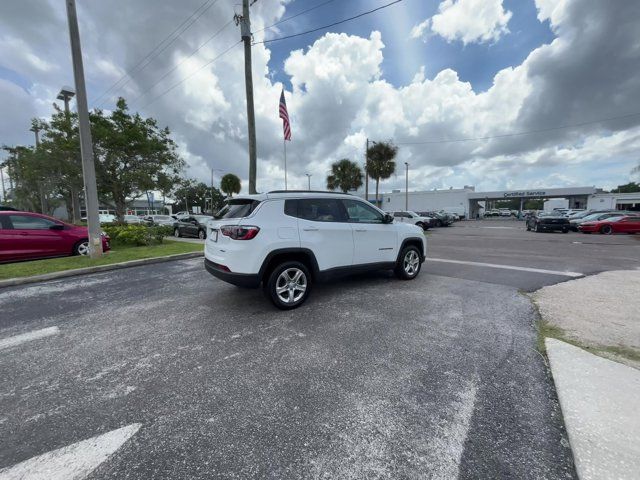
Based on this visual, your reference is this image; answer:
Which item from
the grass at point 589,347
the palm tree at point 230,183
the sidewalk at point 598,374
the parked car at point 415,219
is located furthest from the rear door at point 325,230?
the palm tree at point 230,183

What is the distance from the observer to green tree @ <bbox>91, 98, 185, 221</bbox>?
14.7 metres

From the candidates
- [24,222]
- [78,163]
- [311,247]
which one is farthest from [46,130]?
[311,247]

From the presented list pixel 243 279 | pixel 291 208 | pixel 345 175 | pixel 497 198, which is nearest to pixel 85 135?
pixel 291 208

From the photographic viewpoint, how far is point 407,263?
6.18m

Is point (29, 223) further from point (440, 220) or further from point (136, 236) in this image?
point (440, 220)

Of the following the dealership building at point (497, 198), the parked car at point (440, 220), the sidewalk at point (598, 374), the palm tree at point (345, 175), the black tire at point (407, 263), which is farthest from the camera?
the dealership building at point (497, 198)

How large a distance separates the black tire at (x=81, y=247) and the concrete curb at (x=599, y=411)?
11.6 metres

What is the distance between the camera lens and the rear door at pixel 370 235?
511 cm

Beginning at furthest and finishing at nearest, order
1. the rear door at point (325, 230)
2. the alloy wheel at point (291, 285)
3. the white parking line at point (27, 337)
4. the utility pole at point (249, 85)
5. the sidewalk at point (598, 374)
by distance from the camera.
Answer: the utility pole at point (249, 85) < the rear door at point (325, 230) < the alloy wheel at point (291, 285) < the white parking line at point (27, 337) < the sidewalk at point (598, 374)

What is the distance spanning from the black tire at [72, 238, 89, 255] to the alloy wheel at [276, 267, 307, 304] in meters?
8.22

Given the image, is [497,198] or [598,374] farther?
[497,198]

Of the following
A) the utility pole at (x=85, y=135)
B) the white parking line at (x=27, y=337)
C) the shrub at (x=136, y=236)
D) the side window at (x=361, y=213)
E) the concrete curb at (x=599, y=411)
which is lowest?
the concrete curb at (x=599, y=411)

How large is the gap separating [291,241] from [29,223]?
339 inches

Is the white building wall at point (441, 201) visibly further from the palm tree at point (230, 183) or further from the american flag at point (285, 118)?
the american flag at point (285, 118)
